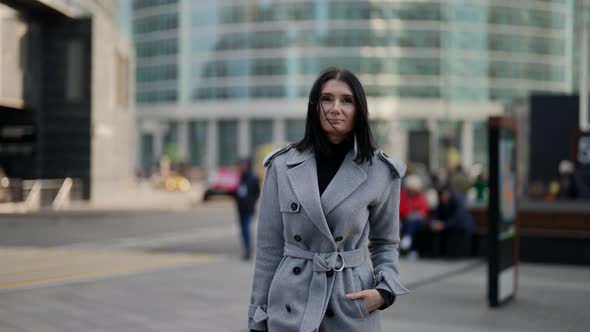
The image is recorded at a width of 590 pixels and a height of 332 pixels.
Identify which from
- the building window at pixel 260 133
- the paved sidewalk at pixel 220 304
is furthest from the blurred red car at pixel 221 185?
→ the building window at pixel 260 133

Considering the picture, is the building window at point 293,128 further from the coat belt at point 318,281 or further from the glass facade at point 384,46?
the coat belt at point 318,281

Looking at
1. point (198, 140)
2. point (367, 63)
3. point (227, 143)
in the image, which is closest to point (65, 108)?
point (367, 63)

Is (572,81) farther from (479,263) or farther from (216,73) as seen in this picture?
(479,263)

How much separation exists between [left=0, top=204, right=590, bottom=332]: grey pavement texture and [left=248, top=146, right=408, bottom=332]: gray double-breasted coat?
15.5ft

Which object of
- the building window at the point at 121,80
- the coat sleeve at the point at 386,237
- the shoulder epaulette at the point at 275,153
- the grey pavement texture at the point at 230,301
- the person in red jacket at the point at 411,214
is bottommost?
the grey pavement texture at the point at 230,301

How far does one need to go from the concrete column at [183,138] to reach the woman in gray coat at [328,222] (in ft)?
284

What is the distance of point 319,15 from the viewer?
84.8 meters

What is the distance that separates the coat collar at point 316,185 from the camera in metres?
3.01

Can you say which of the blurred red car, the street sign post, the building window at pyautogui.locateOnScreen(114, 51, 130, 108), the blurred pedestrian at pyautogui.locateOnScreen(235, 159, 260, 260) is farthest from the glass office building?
the street sign post

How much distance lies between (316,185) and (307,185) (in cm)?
3

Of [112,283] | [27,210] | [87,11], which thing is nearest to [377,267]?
[112,283]

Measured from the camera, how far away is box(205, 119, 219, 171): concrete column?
87.8 metres

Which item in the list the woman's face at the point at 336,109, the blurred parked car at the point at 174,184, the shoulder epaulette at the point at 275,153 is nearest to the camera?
the woman's face at the point at 336,109

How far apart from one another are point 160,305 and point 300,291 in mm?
6373
